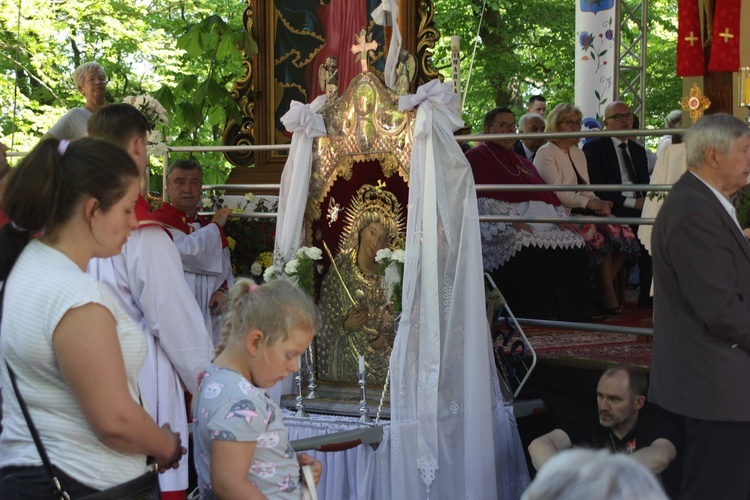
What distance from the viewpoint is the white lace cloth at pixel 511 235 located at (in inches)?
288

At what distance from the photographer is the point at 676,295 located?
4156 millimetres

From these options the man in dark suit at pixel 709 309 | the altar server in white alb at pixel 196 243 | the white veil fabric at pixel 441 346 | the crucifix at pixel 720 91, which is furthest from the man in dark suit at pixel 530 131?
the man in dark suit at pixel 709 309

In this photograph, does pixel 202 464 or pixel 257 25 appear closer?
pixel 202 464

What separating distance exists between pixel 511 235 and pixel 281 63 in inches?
91.5

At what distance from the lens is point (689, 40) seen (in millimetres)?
10461

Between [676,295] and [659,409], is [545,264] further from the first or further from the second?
[676,295]

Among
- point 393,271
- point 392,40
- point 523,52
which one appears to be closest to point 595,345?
point 393,271

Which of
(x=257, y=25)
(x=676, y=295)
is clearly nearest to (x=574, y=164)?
(x=257, y=25)

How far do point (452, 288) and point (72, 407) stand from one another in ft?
9.96

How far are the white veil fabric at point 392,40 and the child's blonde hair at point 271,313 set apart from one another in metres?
2.90

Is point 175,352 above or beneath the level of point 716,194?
beneath

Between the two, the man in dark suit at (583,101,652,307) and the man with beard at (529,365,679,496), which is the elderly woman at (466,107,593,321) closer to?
the man in dark suit at (583,101,652,307)

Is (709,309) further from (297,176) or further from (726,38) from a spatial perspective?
(726,38)

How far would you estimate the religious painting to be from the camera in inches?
319
